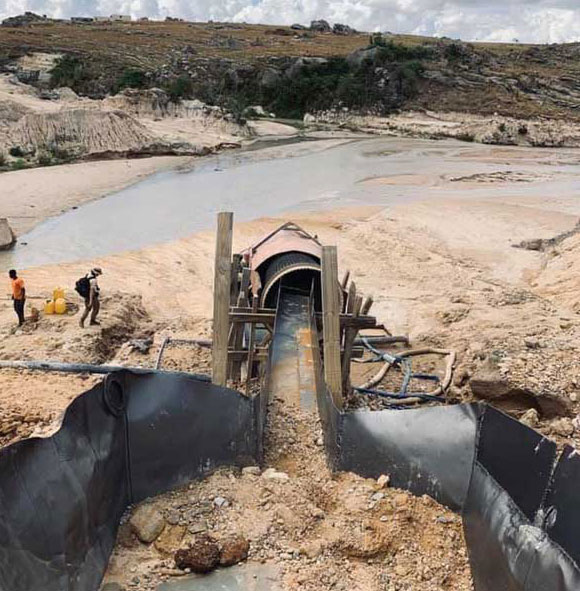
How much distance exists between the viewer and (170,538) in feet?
14.2

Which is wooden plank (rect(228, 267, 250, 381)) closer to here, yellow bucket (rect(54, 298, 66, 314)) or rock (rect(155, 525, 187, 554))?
rock (rect(155, 525, 187, 554))

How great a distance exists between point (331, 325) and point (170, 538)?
2.75 m

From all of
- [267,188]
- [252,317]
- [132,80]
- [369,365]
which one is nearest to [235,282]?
[252,317]

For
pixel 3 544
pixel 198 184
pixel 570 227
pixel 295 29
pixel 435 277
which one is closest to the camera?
pixel 3 544

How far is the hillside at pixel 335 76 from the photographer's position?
168 feet

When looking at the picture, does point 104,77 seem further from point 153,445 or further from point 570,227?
point 153,445

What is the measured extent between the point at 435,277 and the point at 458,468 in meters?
10.8

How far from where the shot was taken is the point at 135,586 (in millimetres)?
3969

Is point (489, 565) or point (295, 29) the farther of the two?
point (295, 29)

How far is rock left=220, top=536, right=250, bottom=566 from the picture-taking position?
412 cm

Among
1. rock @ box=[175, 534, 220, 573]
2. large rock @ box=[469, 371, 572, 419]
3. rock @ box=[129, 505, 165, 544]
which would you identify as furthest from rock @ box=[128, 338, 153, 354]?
rock @ box=[175, 534, 220, 573]

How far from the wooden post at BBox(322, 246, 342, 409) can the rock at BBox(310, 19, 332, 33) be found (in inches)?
4359

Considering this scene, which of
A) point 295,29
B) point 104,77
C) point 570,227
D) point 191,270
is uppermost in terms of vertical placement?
point 295,29

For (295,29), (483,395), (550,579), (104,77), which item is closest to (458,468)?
(550,579)
